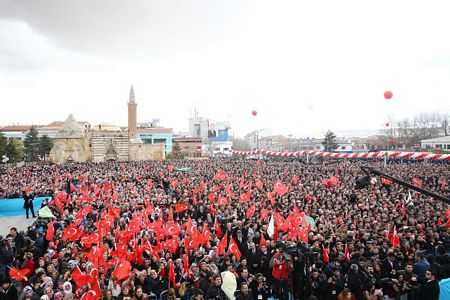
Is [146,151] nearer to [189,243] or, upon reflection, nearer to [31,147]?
[31,147]

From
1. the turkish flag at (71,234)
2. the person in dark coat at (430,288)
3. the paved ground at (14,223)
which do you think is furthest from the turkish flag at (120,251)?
the paved ground at (14,223)

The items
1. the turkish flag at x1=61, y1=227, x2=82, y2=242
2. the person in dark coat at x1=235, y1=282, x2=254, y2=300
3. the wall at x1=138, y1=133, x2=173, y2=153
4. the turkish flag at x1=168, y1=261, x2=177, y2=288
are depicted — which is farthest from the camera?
the wall at x1=138, y1=133, x2=173, y2=153

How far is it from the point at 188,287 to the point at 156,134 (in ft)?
291

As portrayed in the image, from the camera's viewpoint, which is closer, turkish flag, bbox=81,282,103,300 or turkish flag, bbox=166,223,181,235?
turkish flag, bbox=81,282,103,300

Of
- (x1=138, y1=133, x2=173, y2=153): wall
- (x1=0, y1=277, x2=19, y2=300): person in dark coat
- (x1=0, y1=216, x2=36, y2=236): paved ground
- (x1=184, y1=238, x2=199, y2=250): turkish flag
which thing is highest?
(x1=138, y1=133, x2=173, y2=153): wall

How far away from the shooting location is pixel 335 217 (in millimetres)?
12336

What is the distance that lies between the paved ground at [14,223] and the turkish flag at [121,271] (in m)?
11.4

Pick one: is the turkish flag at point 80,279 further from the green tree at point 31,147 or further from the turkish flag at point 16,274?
the green tree at point 31,147

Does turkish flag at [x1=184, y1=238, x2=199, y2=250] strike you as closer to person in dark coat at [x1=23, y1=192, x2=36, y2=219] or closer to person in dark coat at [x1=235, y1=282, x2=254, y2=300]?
person in dark coat at [x1=235, y1=282, x2=254, y2=300]

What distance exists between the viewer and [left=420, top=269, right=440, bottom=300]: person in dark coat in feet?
21.0

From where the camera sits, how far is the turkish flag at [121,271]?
7297mm

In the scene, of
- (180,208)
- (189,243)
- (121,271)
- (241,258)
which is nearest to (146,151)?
(180,208)

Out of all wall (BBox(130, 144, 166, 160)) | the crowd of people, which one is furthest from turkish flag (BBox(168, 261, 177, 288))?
wall (BBox(130, 144, 166, 160))

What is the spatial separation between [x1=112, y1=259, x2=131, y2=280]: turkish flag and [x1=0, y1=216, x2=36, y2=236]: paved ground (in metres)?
11.4
